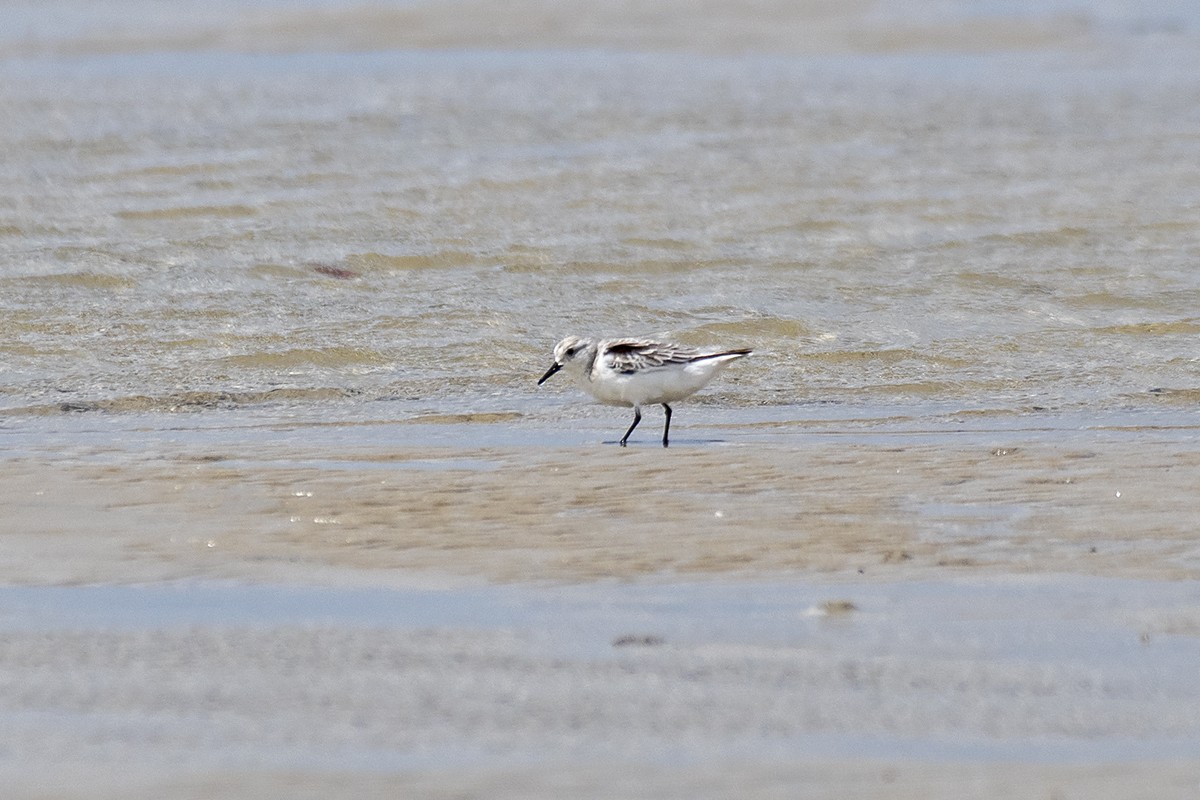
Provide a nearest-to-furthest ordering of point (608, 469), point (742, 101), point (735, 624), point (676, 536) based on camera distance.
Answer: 1. point (735, 624)
2. point (676, 536)
3. point (608, 469)
4. point (742, 101)

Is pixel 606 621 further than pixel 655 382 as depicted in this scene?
No

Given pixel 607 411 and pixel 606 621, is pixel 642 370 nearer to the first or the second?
pixel 607 411

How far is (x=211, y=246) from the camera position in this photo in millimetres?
13141

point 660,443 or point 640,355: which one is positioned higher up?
point 640,355

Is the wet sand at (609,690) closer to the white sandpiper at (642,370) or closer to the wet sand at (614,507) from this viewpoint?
the wet sand at (614,507)

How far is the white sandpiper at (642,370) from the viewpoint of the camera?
8.70m

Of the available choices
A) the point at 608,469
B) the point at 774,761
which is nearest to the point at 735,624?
the point at 774,761

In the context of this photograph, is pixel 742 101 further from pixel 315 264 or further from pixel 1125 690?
pixel 1125 690

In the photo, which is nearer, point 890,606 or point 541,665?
point 541,665

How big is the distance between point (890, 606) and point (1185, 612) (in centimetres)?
82

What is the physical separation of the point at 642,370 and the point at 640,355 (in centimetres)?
11

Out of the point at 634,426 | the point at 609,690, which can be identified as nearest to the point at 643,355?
the point at 634,426

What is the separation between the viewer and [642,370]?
8.69m

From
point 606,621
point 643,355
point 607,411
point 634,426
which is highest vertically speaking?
point 606,621
